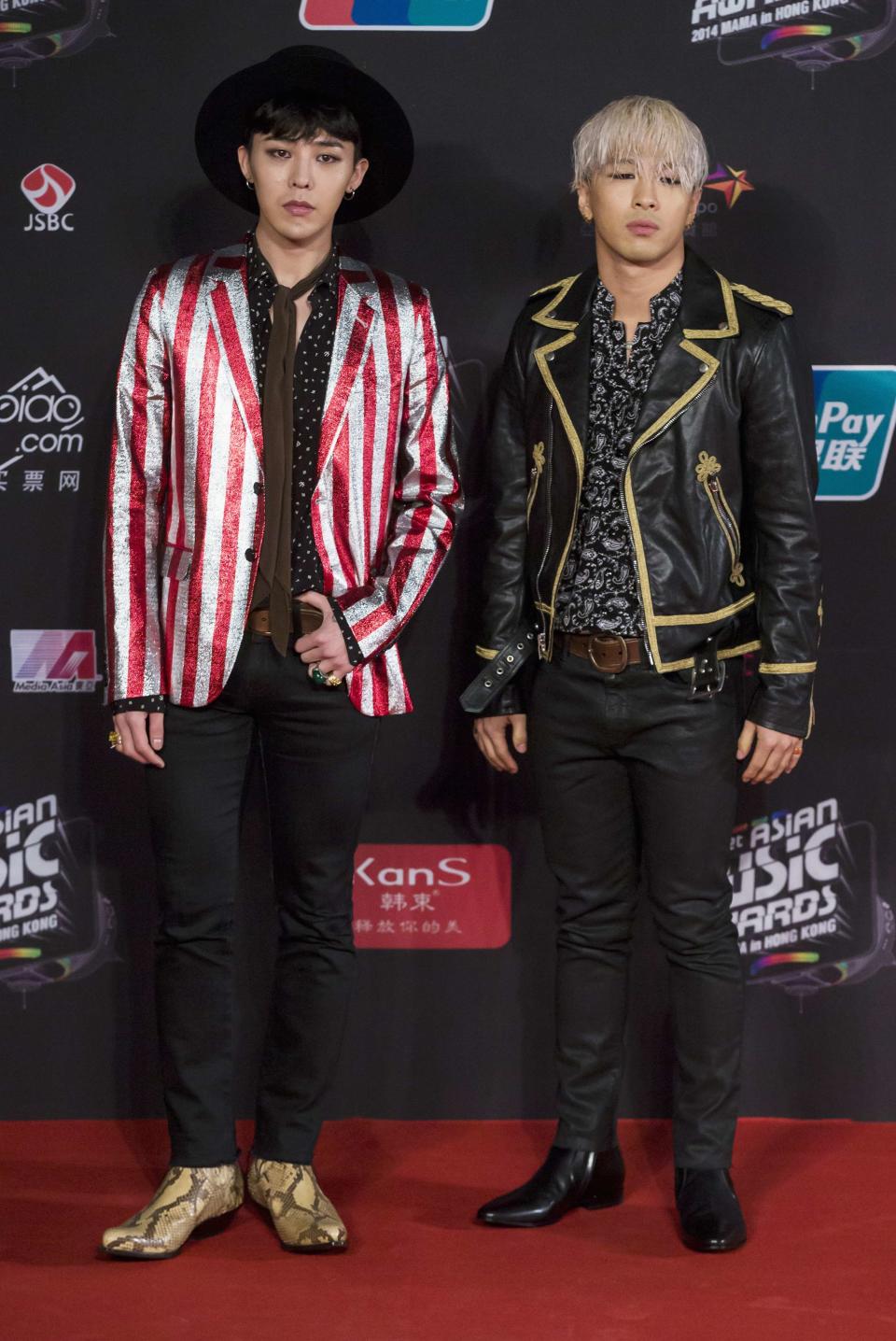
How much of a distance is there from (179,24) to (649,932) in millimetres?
2222

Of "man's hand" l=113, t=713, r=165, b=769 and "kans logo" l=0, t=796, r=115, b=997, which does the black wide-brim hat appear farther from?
Result: "kans logo" l=0, t=796, r=115, b=997

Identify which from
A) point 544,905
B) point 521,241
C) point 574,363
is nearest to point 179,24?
point 521,241

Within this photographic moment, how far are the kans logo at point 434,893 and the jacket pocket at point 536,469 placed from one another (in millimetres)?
884

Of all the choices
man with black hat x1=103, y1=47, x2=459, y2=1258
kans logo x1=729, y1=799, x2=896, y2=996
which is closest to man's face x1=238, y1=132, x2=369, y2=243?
man with black hat x1=103, y1=47, x2=459, y2=1258

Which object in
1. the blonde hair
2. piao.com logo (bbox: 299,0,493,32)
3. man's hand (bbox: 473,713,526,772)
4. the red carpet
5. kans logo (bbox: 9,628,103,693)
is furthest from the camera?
kans logo (bbox: 9,628,103,693)

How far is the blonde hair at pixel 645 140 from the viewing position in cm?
264

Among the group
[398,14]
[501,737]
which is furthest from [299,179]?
[501,737]

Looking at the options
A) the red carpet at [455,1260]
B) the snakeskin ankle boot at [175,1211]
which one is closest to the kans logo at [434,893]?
the red carpet at [455,1260]

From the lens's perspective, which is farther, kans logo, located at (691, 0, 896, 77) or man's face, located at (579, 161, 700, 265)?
kans logo, located at (691, 0, 896, 77)

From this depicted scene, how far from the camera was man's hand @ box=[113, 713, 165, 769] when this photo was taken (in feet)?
8.86

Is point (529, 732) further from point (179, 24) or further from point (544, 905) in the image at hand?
point (179, 24)

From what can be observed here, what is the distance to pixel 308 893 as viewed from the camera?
2.78 m

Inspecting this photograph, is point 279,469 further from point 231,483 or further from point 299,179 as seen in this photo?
point 299,179

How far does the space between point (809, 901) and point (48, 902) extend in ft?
5.60
